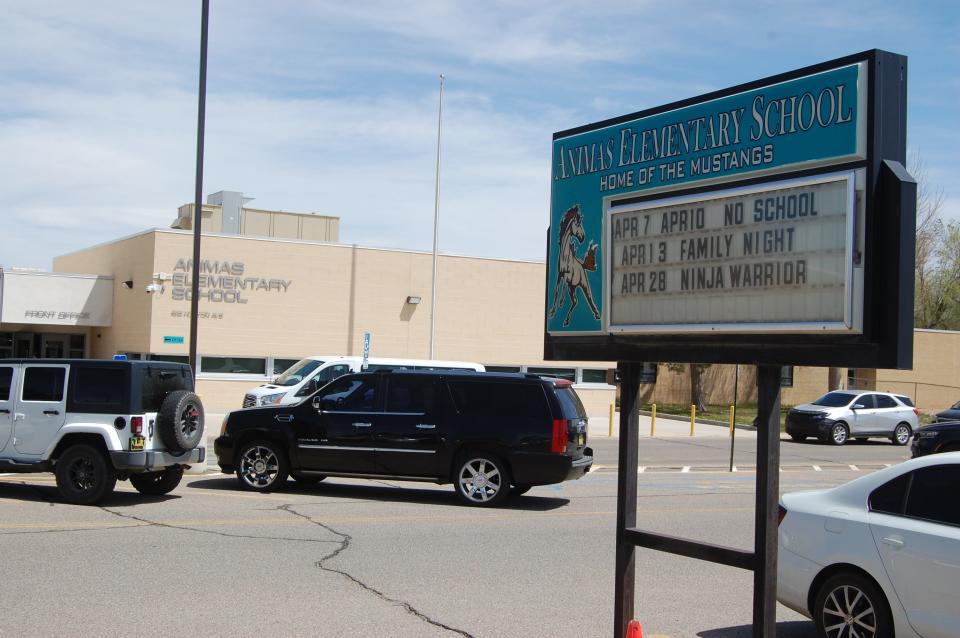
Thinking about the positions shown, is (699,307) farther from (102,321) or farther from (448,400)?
(102,321)

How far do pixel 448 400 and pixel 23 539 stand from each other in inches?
236

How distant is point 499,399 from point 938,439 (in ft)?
38.3

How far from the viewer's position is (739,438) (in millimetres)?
32375

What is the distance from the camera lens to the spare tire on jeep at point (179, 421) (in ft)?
44.5

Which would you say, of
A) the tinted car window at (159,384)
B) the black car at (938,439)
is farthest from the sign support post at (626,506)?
the black car at (938,439)

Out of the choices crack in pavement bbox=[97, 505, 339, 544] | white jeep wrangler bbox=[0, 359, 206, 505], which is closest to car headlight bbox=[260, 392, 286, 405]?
white jeep wrangler bbox=[0, 359, 206, 505]

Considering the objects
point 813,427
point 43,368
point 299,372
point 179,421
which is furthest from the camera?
point 813,427

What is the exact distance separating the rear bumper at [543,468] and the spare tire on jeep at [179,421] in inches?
171

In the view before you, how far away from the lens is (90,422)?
44.1 ft

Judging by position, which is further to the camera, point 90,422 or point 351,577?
point 90,422

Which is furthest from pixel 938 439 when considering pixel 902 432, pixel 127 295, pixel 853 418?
pixel 127 295

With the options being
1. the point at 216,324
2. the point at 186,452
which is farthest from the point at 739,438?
the point at 186,452

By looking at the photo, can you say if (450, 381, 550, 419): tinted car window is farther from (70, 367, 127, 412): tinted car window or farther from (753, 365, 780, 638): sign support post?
(753, 365, 780, 638): sign support post

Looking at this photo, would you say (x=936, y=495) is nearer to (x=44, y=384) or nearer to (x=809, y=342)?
(x=809, y=342)
